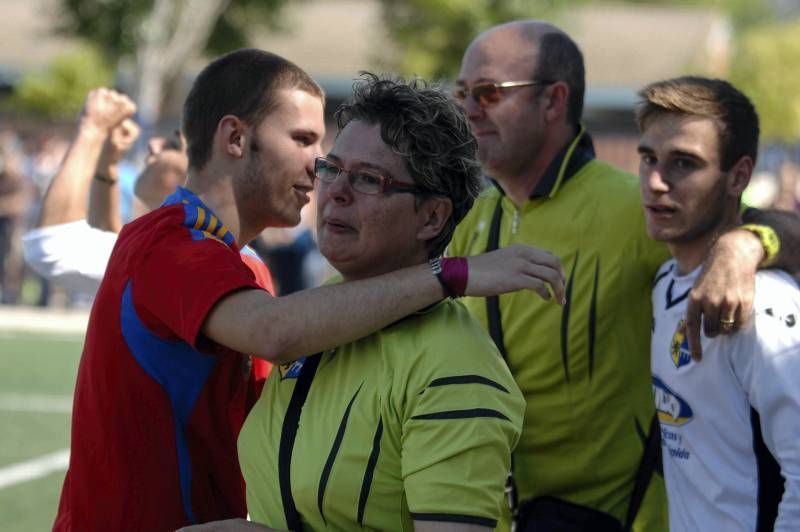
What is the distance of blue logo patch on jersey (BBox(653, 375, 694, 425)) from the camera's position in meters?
3.69

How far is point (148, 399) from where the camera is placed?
10.6 feet

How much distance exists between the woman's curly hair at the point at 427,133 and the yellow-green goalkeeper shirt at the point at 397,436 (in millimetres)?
282

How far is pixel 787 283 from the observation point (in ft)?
11.9

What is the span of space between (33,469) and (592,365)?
6008 millimetres

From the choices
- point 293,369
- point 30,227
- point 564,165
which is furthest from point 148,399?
point 30,227

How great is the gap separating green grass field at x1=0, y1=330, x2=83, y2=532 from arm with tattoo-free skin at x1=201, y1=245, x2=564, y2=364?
5269 millimetres

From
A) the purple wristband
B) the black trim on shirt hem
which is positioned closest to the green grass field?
the black trim on shirt hem

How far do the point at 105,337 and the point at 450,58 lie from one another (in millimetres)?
25774

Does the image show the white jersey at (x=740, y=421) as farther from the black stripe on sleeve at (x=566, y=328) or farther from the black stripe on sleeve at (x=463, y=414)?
the black stripe on sleeve at (x=463, y=414)

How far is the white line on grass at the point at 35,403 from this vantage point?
451 inches

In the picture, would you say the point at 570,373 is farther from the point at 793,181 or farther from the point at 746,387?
the point at 793,181

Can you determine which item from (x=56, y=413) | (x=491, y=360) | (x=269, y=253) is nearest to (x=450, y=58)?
(x=269, y=253)

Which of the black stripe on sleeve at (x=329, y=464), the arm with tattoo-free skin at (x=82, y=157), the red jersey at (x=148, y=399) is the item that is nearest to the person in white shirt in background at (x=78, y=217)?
the arm with tattoo-free skin at (x=82, y=157)

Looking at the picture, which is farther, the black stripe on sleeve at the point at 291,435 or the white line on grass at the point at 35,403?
the white line on grass at the point at 35,403
